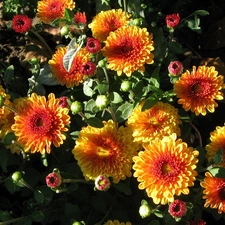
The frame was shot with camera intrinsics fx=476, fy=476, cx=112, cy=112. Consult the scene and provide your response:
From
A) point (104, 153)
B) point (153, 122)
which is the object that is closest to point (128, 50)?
point (153, 122)

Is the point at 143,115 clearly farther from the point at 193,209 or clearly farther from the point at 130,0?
the point at 130,0

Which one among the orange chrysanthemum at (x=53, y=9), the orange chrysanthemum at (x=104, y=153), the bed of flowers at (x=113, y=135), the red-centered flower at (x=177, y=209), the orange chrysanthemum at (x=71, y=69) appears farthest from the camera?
the orange chrysanthemum at (x=53, y=9)

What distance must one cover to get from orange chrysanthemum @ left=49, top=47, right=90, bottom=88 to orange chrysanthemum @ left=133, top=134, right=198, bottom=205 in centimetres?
50

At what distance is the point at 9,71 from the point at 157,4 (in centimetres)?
111

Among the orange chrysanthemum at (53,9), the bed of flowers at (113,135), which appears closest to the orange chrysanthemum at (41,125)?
the bed of flowers at (113,135)

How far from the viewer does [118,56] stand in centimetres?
190

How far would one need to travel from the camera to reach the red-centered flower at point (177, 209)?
158 cm

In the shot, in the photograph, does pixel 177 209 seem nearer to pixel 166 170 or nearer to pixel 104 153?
pixel 166 170

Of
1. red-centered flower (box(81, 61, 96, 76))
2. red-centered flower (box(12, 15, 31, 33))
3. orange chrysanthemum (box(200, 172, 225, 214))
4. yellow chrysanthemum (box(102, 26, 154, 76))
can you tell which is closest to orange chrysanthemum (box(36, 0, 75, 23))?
red-centered flower (box(12, 15, 31, 33))

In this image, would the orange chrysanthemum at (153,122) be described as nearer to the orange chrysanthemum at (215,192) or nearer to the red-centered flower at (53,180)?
the orange chrysanthemum at (215,192)

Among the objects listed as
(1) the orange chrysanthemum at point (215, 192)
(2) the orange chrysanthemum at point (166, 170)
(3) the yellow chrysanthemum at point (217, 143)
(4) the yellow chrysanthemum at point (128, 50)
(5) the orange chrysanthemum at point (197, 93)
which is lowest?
(1) the orange chrysanthemum at point (215, 192)

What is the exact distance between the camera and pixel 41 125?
1773 millimetres

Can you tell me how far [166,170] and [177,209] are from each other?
0.14 metres

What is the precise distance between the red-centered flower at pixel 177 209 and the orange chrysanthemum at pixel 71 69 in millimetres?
690
